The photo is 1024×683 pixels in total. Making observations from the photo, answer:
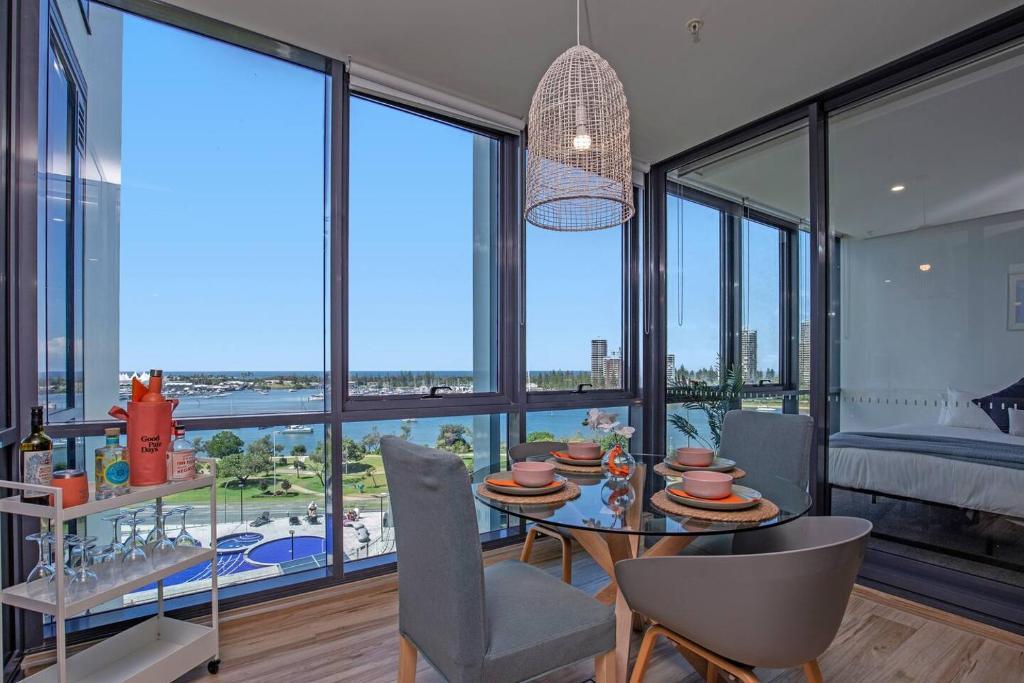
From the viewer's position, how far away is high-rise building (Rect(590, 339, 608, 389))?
380 cm

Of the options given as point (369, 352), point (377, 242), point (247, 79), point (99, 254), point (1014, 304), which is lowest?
point (369, 352)

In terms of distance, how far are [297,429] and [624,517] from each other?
1.76m

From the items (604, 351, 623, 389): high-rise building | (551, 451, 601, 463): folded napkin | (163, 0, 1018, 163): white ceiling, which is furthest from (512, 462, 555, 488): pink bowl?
(604, 351, 623, 389): high-rise building

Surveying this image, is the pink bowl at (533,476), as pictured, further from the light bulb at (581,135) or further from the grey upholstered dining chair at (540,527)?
the light bulb at (581,135)

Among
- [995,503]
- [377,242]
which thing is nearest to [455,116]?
[377,242]

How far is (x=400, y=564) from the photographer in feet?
5.11

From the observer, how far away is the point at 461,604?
1.27 metres

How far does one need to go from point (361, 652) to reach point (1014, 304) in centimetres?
311

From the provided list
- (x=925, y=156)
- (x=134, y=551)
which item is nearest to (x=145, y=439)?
(x=134, y=551)

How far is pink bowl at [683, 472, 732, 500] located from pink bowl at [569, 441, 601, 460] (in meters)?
0.57

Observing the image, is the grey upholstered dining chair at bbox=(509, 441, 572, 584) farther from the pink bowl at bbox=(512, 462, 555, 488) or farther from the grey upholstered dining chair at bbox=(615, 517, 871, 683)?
the grey upholstered dining chair at bbox=(615, 517, 871, 683)

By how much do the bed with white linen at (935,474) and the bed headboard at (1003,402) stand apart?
0.19 feet

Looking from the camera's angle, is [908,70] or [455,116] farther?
[455,116]

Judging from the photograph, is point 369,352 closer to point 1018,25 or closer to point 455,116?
point 455,116
